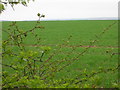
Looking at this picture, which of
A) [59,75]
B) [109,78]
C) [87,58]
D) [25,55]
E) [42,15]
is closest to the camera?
[25,55]

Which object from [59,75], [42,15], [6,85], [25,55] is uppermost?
[42,15]

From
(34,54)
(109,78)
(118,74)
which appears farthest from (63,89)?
(118,74)

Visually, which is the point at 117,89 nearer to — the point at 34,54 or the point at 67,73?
the point at 34,54

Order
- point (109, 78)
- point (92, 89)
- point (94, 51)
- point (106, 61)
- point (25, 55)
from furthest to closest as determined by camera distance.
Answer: point (94, 51), point (106, 61), point (109, 78), point (25, 55), point (92, 89)

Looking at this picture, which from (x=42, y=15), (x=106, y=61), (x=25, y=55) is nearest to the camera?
(x=25, y=55)

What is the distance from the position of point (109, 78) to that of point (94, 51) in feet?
21.8

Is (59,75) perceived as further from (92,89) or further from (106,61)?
(92,89)

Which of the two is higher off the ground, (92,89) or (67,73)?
(92,89)

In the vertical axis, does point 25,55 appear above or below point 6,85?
above

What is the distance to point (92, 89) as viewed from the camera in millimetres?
2398

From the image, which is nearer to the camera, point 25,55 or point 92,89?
point 92,89

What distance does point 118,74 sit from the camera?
8875 millimetres

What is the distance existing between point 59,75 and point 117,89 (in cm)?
661

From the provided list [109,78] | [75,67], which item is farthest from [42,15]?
[75,67]
